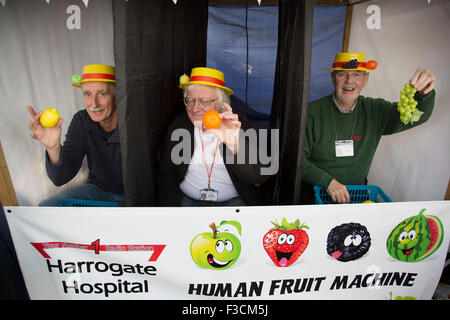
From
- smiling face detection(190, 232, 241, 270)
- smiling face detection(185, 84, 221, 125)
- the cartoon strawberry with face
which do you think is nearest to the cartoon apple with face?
smiling face detection(190, 232, 241, 270)

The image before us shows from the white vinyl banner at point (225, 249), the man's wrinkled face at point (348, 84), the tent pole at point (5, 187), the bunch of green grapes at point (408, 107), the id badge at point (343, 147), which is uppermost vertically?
the man's wrinkled face at point (348, 84)

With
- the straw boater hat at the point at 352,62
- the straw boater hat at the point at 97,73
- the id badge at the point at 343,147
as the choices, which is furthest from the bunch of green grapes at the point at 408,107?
the straw boater hat at the point at 97,73

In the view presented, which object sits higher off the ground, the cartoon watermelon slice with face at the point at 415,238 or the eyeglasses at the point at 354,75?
the eyeglasses at the point at 354,75

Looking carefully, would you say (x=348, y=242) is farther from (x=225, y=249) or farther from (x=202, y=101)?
(x=202, y=101)

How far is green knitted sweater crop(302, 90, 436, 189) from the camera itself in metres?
2.26

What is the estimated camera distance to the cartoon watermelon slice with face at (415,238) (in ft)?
5.22

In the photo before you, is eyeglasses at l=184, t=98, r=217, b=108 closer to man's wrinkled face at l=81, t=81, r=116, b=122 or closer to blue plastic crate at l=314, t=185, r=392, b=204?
man's wrinkled face at l=81, t=81, r=116, b=122

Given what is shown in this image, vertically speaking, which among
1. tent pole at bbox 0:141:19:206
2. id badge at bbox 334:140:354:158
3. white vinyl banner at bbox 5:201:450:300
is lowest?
white vinyl banner at bbox 5:201:450:300

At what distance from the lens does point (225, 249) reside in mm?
1497

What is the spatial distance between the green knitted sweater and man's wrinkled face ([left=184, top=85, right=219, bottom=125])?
2.82 ft

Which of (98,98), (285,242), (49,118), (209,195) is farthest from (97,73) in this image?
(285,242)

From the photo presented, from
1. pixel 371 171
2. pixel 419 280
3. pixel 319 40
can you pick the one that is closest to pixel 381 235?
pixel 419 280

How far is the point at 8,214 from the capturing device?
1.48m

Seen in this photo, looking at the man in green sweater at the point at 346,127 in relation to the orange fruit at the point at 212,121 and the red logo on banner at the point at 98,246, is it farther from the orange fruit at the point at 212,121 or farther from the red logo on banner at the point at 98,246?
the red logo on banner at the point at 98,246
